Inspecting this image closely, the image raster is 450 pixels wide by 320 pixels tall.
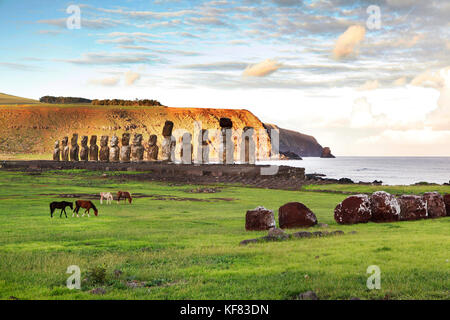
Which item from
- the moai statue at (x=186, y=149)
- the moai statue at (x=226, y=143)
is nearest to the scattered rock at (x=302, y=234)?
the moai statue at (x=226, y=143)

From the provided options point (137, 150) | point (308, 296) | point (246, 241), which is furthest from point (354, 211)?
point (137, 150)

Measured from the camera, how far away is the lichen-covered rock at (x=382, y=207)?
22312 mm

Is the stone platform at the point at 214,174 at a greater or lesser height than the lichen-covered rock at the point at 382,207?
greater

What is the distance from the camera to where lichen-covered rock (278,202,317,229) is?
20.5 m

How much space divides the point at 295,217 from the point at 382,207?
469 centimetres

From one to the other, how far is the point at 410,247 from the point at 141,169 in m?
64.8

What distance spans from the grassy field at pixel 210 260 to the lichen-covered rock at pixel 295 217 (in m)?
1.74

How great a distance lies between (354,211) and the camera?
72.0ft

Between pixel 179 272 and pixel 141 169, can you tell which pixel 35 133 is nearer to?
pixel 141 169

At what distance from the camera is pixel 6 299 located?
9.60m

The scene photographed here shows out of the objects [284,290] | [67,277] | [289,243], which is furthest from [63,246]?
[284,290]

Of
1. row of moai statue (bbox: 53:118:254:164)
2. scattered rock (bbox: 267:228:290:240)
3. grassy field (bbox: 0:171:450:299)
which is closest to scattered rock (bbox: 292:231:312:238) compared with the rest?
scattered rock (bbox: 267:228:290:240)

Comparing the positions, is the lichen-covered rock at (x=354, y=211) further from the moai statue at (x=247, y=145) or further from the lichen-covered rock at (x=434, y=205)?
the moai statue at (x=247, y=145)

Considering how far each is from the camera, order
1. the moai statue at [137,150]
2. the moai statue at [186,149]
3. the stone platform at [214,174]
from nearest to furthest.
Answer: the stone platform at [214,174] < the moai statue at [186,149] < the moai statue at [137,150]
